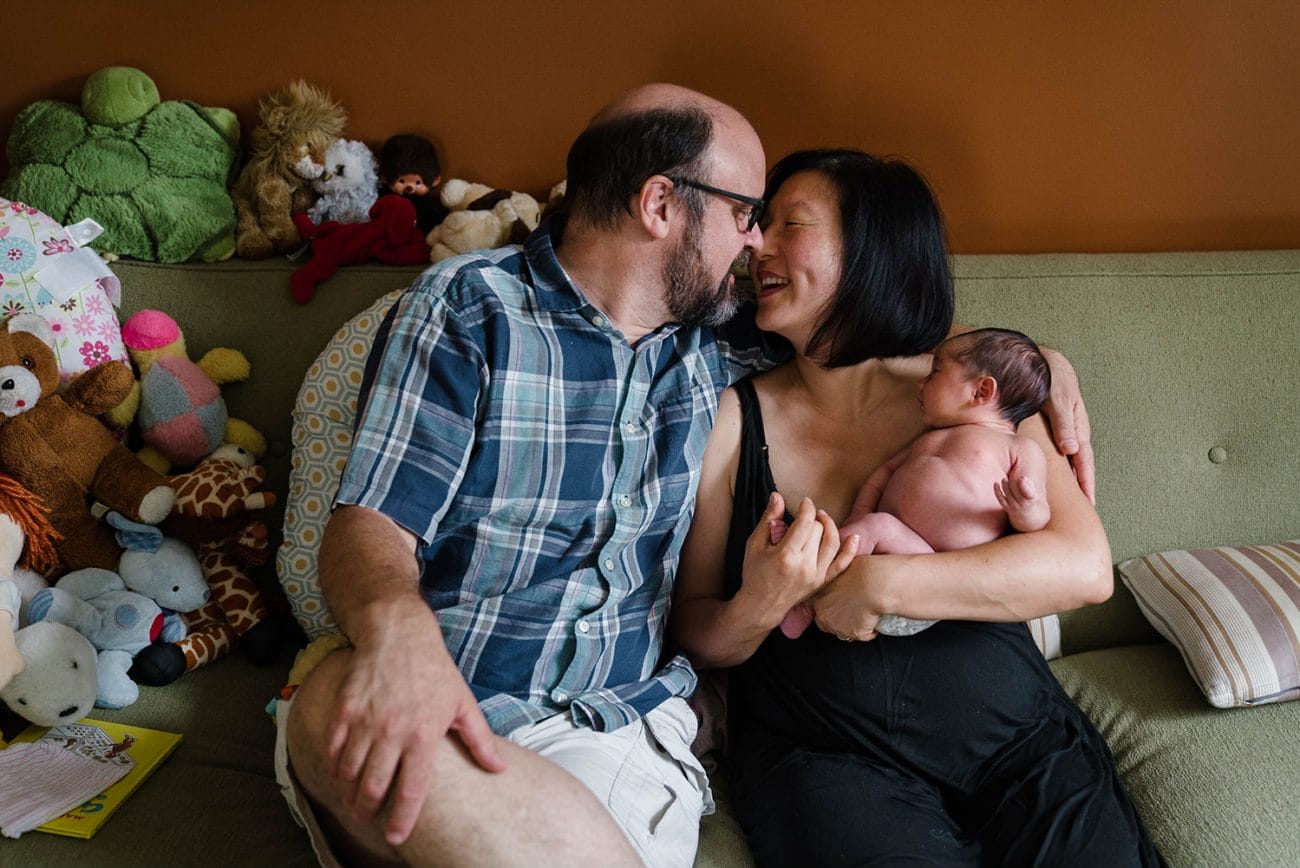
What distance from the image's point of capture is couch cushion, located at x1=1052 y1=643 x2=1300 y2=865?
1.39m

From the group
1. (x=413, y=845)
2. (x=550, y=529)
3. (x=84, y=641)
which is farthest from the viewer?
(x=84, y=641)

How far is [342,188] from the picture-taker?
6.73 feet

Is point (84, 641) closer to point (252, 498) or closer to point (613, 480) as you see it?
point (252, 498)

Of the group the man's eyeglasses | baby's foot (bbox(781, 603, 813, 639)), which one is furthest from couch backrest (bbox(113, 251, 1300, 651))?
baby's foot (bbox(781, 603, 813, 639))

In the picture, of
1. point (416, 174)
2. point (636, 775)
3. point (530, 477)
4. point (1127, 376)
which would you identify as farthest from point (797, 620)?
point (416, 174)

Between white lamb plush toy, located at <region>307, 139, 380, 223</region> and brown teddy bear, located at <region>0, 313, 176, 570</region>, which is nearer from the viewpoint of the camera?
brown teddy bear, located at <region>0, 313, 176, 570</region>

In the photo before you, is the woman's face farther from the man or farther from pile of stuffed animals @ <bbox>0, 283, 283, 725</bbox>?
pile of stuffed animals @ <bbox>0, 283, 283, 725</bbox>

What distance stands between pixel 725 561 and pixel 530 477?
15.5 inches

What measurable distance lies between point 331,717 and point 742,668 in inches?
29.7

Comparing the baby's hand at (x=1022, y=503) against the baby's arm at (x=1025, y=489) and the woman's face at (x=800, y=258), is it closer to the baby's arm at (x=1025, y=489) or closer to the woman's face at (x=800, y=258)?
the baby's arm at (x=1025, y=489)

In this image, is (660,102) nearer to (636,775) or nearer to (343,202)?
(343,202)

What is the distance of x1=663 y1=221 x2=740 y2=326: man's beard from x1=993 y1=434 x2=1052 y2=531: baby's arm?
19.8 inches

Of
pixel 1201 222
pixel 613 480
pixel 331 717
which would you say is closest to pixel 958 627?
pixel 613 480

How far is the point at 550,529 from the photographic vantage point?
1466 mm
